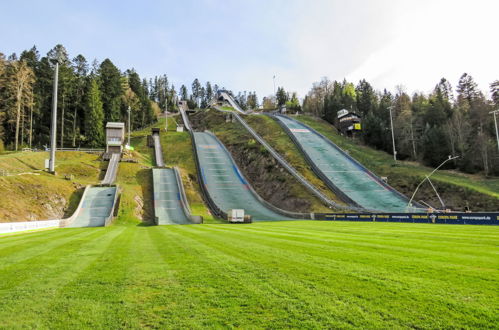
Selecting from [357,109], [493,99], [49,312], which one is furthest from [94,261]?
[357,109]

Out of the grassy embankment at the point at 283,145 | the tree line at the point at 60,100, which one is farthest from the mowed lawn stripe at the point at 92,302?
the tree line at the point at 60,100

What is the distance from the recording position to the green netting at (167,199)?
129 feet

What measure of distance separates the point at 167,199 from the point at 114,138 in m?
26.5

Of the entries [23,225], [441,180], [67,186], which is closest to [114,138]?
[67,186]

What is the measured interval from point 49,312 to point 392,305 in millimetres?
6132

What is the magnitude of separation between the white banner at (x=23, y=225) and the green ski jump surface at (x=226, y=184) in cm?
2158

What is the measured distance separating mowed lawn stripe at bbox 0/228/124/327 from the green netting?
2754 cm

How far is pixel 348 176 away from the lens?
5822cm

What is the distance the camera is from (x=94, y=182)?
49.6 m

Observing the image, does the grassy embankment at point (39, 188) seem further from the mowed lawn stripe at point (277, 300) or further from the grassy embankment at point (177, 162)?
the mowed lawn stripe at point (277, 300)

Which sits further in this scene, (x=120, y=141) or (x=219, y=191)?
(x=120, y=141)

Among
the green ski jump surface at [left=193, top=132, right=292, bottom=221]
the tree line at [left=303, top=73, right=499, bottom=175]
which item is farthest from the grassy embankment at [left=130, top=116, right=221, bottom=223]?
the tree line at [left=303, top=73, right=499, bottom=175]

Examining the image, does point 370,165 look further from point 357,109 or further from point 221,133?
point 357,109

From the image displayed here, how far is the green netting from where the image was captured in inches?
1544
